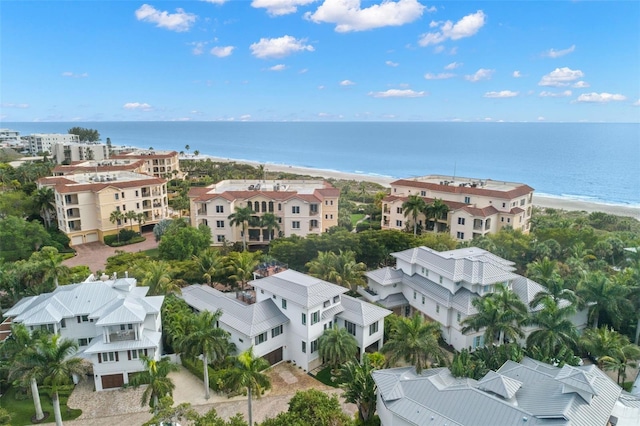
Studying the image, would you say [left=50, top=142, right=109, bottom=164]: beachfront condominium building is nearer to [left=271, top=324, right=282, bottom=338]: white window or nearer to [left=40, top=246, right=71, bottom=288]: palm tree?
[left=40, top=246, right=71, bottom=288]: palm tree

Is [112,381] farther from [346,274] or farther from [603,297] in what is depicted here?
[603,297]

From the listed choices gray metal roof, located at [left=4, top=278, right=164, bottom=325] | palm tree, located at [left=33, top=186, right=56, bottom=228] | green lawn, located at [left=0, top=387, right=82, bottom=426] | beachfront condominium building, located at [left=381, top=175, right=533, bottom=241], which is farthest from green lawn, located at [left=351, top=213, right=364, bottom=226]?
green lawn, located at [left=0, top=387, right=82, bottom=426]

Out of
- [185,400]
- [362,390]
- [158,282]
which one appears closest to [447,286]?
[362,390]

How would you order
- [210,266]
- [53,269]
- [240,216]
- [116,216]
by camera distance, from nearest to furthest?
[53,269] → [210,266] → [240,216] → [116,216]

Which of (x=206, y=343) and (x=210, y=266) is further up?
(x=210, y=266)

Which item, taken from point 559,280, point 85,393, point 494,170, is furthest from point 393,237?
point 494,170

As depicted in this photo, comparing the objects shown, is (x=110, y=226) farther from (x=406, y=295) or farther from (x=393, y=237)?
(x=406, y=295)
